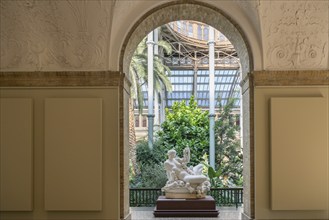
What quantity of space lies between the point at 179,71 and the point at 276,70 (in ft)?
61.3

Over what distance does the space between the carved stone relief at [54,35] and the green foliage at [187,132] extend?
41.0ft

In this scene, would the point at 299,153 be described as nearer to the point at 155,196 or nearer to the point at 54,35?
the point at 54,35

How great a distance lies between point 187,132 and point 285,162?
13.4 m

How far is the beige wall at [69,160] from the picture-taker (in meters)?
9.02

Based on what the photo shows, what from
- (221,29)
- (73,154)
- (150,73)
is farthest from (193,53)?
(73,154)

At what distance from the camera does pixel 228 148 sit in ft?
64.8

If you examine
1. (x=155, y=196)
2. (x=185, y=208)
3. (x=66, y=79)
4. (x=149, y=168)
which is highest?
(x=66, y=79)

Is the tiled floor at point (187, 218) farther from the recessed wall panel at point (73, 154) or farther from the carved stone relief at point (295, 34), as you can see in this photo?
the carved stone relief at point (295, 34)

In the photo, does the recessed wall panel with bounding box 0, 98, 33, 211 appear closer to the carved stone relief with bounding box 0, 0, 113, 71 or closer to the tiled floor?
the carved stone relief with bounding box 0, 0, 113, 71

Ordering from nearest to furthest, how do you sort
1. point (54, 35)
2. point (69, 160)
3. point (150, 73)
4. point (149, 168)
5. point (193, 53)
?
point (69, 160)
point (54, 35)
point (149, 168)
point (150, 73)
point (193, 53)

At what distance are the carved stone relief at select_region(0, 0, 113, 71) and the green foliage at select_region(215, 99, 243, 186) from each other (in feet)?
36.6

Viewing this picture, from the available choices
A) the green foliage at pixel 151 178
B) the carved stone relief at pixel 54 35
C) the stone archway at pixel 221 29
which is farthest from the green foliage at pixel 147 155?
the carved stone relief at pixel 54 35

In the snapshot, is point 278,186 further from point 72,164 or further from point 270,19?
point 72,164

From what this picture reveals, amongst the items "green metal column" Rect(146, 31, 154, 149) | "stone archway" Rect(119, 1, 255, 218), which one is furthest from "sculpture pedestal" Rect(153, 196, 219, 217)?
"green metal column" Rect(146, 31, 154, 149)
